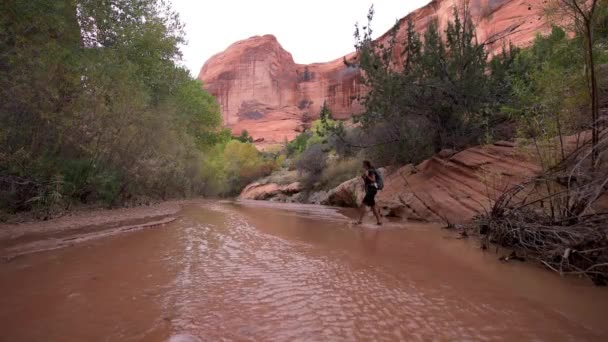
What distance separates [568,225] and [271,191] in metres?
28.8

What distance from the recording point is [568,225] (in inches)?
184

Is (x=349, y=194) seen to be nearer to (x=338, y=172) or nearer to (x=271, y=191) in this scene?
(x=338, y=172)

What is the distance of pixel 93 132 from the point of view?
1057 cm

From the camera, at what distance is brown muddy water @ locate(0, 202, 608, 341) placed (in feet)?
8.18

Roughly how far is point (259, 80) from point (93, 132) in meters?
73.2

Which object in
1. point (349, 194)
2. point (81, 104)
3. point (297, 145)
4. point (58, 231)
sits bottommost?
point (349, 194)

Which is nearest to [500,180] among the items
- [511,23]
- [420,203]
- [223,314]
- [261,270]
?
[420,203]

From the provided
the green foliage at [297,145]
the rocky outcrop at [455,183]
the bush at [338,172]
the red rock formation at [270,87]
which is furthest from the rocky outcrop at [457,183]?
the red rock formation at [270,87]

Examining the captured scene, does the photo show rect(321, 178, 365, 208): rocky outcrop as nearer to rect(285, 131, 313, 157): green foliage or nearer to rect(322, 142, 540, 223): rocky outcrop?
rect(322, 142, 540, 223): rocky outcrop

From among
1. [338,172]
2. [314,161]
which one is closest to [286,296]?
[338,172]

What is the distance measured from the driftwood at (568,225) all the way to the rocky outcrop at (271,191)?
23.7 meters

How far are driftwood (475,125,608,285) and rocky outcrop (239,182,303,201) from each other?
77.6ft

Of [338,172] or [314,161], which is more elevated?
[314,161]

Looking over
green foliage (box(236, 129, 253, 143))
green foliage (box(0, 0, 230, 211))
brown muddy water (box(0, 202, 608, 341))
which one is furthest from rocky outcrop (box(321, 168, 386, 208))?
green foliage (box(236, 129, 253, 143))
